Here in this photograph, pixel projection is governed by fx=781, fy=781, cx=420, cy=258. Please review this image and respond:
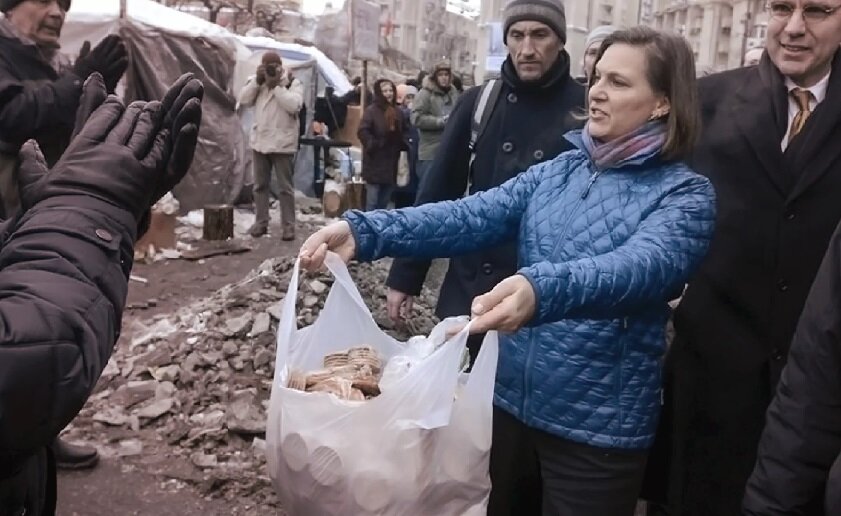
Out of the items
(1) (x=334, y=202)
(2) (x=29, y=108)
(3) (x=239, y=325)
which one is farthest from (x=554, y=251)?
(1) (x=334, y=202)

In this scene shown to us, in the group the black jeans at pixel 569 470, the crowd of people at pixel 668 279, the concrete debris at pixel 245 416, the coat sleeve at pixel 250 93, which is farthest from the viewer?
the coat sleeve at pixel 250 93

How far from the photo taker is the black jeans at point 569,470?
2.03 meters

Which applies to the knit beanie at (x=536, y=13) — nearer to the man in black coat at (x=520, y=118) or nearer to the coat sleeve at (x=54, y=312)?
the man in black coat at (x=520, y=118)

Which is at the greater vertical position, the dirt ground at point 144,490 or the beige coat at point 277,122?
the beige coat at point 277,122

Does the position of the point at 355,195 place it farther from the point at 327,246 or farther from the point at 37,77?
the point at 327,246

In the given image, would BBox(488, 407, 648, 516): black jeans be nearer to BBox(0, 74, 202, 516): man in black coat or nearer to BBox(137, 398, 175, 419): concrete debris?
BBox(0, 74, 202, 516): man in black coat

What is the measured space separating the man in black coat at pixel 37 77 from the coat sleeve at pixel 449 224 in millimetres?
1602

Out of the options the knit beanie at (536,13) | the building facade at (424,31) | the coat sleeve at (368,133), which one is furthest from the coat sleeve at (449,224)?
the building facade at (424,31)

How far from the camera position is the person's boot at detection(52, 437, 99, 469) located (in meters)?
3.94

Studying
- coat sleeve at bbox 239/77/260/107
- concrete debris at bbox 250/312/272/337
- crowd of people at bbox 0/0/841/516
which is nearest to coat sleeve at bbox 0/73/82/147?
crowd of people at bbox 0/0/841/516

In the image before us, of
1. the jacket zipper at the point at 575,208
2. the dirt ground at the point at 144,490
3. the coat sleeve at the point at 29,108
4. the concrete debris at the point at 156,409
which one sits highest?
the coat sleeve at the point at 29,108

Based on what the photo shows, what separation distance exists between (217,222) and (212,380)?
15.9 ft

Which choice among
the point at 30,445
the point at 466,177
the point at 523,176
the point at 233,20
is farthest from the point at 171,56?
the point at 233,20

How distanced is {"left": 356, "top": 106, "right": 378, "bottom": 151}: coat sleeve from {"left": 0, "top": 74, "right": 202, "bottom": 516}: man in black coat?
8723mm
